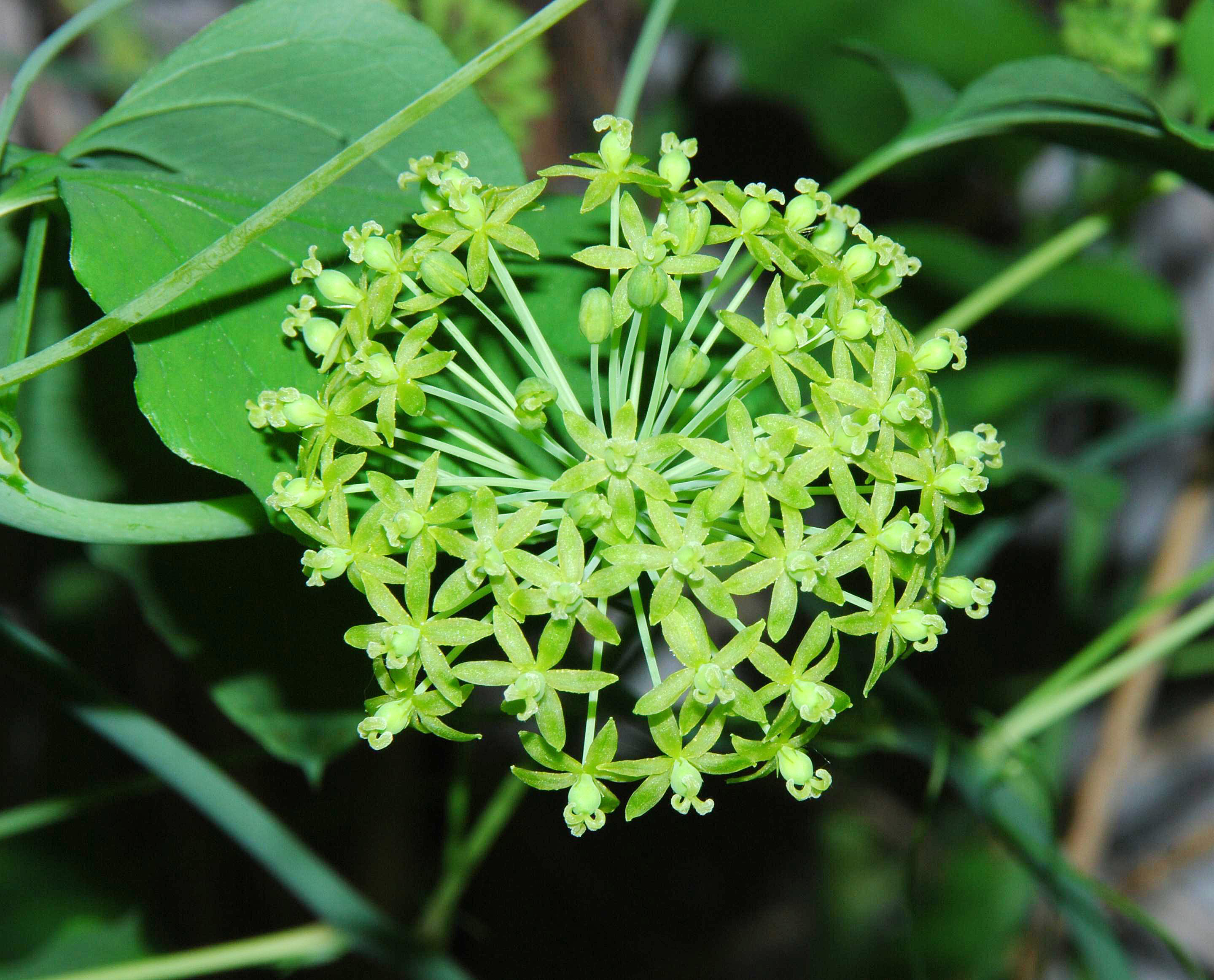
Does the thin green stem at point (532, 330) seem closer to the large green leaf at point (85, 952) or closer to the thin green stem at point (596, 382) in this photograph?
the thin green stem at point (596, 382)

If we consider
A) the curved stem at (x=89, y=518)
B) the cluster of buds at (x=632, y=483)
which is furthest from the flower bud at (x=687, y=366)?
the curved stem at (x=89, y=518)

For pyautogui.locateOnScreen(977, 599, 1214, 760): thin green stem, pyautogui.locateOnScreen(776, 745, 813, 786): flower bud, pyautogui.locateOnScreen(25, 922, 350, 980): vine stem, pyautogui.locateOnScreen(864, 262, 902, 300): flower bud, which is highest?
pyautogui.locateOnScreen(864, 262, 902, 300): flower bud

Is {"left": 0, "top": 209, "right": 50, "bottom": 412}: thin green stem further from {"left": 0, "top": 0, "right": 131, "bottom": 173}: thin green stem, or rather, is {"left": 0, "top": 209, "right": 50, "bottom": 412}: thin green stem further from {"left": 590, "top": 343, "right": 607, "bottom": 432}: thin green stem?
{"left": 590, "top": 343, "right": 607, "bottom": 432}: thin green stem

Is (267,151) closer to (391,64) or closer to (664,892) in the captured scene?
(391,64)

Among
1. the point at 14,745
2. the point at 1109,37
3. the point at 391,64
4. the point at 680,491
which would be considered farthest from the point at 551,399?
the point at 14,745

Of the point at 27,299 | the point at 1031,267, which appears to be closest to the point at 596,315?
the point at 27,299

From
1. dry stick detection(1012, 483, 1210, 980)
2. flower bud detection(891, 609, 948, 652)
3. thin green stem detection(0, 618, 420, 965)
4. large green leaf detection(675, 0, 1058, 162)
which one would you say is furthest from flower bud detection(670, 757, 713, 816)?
large green leaf detection(675, 0, 1058, 162)

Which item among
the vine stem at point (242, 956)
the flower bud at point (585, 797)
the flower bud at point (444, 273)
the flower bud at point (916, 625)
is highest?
the flower bud at point (444, 273)
